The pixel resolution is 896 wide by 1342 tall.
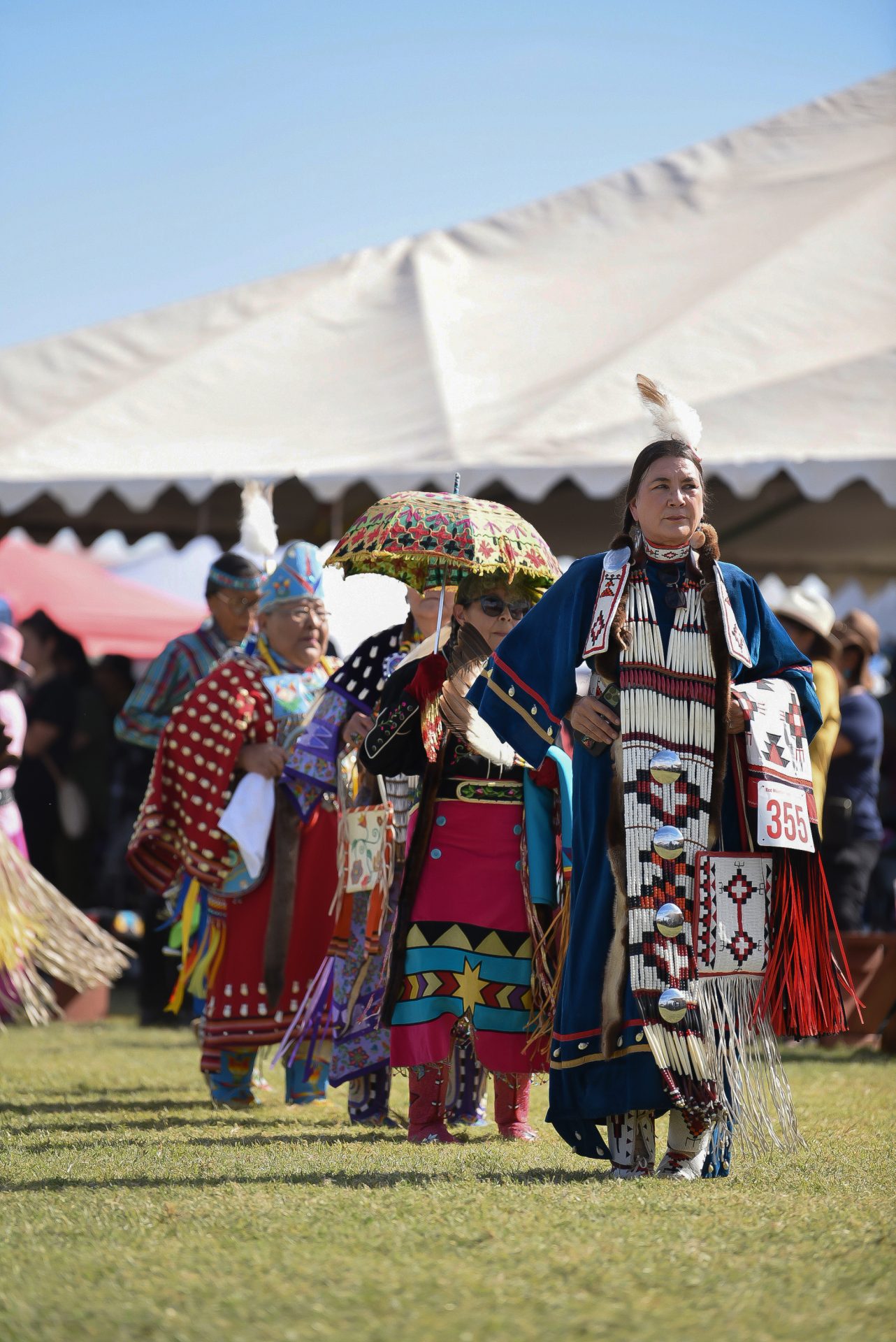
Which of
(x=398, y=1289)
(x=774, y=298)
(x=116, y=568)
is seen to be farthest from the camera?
(x=116, y=568)

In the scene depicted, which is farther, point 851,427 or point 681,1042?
point 851,427

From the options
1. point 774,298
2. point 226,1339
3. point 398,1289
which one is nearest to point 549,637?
point 398,1289

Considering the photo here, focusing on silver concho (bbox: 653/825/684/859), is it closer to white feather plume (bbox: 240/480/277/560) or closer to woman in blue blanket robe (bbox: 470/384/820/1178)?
woman in blue blanket robe (bbox: 470/384/820/1178)

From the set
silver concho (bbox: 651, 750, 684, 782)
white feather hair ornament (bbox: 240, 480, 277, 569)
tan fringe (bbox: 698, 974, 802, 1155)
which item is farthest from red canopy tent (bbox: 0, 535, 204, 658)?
tan fringe (bbox: 698, 974, 802, 1155)

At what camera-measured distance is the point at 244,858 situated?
5.37 meters

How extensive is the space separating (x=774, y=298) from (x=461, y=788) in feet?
16.3

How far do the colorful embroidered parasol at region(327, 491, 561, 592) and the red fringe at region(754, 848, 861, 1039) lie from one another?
1228 mm

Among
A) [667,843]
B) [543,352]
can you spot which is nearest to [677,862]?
[667,843]

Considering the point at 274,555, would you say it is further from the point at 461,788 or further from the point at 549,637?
the point at 549,637

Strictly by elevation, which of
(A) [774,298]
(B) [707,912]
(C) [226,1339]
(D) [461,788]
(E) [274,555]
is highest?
(A) [774,298]

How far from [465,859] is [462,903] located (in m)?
0.12

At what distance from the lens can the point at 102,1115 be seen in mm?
5047

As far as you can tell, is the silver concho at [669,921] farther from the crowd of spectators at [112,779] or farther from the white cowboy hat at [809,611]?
the crowd of spectators at [112,779]

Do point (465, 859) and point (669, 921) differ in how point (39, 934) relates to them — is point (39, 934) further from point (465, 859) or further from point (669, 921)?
point (669, 921)
